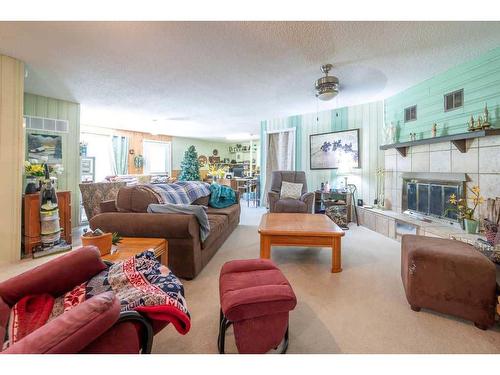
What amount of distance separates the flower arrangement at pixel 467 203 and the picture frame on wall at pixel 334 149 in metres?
1.97

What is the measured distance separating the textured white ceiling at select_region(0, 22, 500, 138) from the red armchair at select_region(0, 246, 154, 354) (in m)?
1.99

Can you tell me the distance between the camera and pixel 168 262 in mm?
2135

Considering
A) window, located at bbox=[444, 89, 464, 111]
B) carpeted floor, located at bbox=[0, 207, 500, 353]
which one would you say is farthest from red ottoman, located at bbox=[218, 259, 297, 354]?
→ window, located at bbox=[444, 89, 464, 111]

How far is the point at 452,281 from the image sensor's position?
1555 millimetres

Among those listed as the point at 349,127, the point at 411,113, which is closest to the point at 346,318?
the point at 411,113

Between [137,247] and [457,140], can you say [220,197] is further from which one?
[457,140]

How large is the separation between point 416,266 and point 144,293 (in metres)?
1.77

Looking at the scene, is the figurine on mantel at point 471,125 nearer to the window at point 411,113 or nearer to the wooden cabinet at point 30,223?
the window at point 411,113

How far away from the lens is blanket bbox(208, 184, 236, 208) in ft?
12.6

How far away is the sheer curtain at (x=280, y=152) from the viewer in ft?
18.7

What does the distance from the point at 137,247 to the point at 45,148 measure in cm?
348

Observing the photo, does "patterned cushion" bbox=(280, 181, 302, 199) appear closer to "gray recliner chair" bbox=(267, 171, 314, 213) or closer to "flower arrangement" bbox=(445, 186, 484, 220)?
"gray recliner chair" bbox=(267, 171, 314, 213)

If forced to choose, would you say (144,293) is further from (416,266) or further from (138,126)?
(138,126)

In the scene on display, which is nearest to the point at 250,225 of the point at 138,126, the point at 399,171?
the point at 399,171
